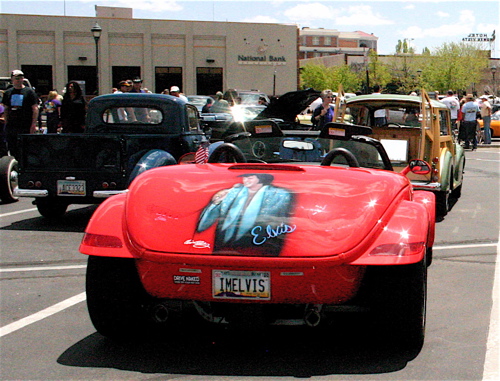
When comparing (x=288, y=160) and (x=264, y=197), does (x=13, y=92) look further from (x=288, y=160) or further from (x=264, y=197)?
(x=264, y=197)

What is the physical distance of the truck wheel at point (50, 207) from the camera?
10234 millimetres

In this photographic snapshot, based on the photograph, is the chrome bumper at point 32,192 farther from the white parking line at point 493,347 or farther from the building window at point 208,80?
the building window at point 208,80

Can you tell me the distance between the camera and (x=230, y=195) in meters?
4.55

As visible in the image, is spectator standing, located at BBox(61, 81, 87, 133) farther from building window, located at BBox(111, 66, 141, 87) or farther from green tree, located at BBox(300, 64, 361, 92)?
green tree, located at BBox(300, 64, 361, 92)

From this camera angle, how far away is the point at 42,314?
5441mm

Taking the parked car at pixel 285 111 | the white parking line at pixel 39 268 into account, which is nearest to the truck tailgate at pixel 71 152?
the white parking line at pixel 39 268

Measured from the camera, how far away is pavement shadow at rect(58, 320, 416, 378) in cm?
418

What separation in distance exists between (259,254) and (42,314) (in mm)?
2118

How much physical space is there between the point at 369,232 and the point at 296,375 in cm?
88

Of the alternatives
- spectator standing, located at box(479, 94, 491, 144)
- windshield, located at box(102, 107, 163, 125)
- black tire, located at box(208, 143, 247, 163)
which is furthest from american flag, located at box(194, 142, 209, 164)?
spectator standing, located at box(479, 94, 491, 144)

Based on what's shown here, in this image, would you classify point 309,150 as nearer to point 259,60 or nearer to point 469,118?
point 469,118

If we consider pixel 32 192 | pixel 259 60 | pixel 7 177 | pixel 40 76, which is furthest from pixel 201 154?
pixel 259 60

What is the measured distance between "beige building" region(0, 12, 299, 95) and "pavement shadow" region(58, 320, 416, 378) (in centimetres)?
4996

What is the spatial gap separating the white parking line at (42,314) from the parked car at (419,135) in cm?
587
